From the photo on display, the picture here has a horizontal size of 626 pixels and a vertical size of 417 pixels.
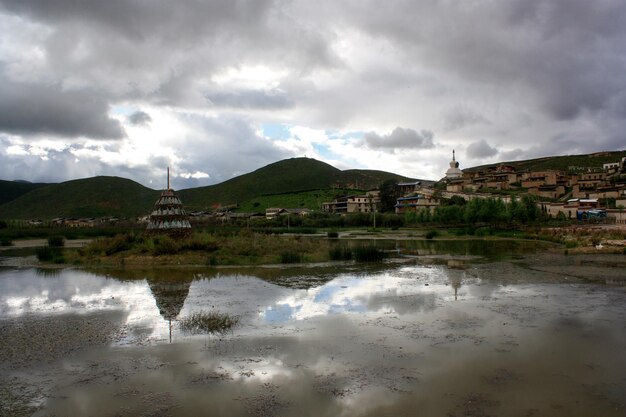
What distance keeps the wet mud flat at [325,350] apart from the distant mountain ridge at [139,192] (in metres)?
124

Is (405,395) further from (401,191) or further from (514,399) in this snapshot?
(401,191)

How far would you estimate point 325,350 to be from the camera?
11586 millimetres

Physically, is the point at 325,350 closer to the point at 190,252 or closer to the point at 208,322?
the point at 208,322

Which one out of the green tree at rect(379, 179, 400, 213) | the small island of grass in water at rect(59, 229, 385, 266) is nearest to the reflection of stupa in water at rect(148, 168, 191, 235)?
the small island of grass in water at rect(59, 229, 385, 266)

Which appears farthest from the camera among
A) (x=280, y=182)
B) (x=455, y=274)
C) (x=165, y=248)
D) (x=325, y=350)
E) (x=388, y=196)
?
(x=280, y=182)

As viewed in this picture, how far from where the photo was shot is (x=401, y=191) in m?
117

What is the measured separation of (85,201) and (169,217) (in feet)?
400

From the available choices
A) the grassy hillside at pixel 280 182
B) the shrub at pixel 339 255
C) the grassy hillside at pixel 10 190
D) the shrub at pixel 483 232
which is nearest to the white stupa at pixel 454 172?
the grassy hillside at pixel 280 182

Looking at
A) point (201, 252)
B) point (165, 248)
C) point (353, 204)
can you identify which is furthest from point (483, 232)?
point (353, 204)

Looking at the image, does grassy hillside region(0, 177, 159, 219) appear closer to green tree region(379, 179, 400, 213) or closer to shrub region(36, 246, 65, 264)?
green tree region(379, 179, 400, 213)

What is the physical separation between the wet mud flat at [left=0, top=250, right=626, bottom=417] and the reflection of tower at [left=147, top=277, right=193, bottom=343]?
77 mm

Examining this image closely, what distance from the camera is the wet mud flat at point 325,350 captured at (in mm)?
8562

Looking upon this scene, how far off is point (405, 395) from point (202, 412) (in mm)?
Answer: 3729

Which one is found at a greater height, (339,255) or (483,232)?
(483,232)
